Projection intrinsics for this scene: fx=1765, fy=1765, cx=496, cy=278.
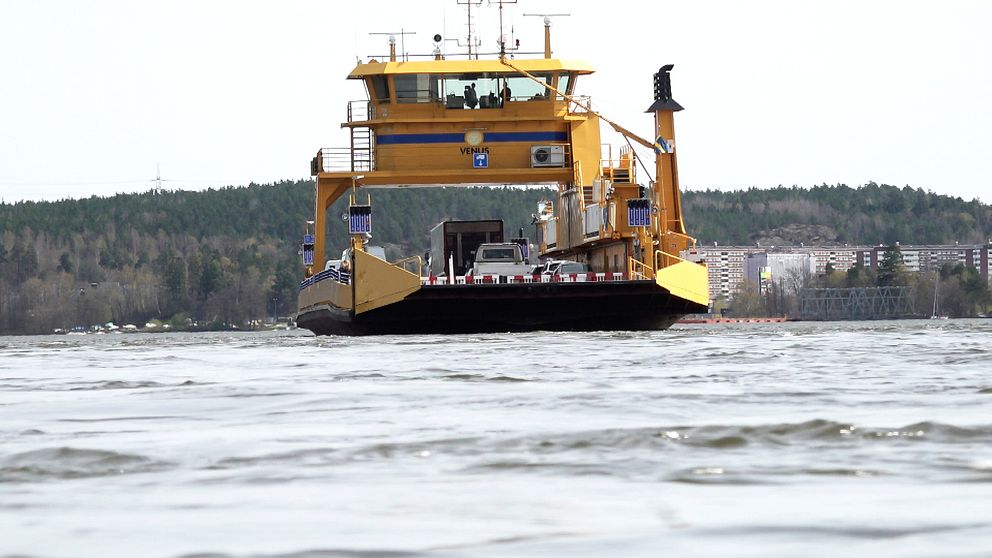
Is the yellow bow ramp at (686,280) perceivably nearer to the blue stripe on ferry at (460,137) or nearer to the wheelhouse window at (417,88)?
the blue stripe on ferry at (460,137)

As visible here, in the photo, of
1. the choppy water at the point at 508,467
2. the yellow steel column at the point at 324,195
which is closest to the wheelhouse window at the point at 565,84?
the yellow steel column at the point at 324,195

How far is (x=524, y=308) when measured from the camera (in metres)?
33.3

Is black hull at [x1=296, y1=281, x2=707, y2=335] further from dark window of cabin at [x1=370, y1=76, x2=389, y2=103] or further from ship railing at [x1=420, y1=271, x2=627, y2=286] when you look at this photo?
dark window of cabin at [x1=370, y1=76, x2=389, y2=103]

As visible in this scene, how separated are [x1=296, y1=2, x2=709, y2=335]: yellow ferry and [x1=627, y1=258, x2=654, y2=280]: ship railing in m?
0.08

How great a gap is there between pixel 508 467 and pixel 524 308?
26.6 metres

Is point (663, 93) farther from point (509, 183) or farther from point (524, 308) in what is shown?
point (524, 308)

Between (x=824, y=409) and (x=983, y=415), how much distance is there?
947mm

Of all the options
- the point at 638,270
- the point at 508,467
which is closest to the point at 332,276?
the point at 638,270

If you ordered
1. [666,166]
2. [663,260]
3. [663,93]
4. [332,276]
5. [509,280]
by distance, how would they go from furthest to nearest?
[663,93] < [666,166] < [332,276] < [663,260] < [509,280]

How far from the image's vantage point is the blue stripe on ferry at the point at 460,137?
135ft

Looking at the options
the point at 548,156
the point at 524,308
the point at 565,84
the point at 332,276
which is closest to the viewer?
the point at 524,308

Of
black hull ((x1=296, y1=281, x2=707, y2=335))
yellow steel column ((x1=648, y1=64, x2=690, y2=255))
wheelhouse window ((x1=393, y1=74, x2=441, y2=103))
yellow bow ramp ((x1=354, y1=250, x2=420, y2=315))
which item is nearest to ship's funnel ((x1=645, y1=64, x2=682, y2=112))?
yellow steel column ((x1=648, y1=64, x2=690, y2=255))

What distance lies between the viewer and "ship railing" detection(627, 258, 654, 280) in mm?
A: 35653

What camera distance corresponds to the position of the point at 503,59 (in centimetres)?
4169
